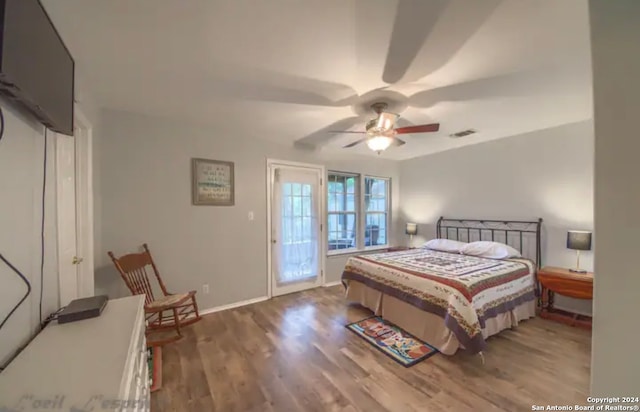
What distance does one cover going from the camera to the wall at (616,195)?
0.74 m

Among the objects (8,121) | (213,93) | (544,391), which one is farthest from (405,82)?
(544,391)

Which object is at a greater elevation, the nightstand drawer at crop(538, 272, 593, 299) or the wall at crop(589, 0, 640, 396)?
the wall at crop(589, 0, 640, 396)

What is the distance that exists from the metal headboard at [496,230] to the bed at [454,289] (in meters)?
0.01

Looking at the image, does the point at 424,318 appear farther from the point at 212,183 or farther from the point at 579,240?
the point at 212,183

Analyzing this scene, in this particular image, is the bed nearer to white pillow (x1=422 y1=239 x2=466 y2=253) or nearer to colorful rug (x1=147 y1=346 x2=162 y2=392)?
white pillow (x1=422 y1=239 x2=466 y2=253)

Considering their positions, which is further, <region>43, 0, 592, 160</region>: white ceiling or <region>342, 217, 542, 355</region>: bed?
<region>342, 217, 542, 355</region>: bed

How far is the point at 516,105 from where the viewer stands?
2.49 metres

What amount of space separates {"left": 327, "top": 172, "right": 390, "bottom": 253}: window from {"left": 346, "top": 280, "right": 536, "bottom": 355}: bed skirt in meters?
1.31

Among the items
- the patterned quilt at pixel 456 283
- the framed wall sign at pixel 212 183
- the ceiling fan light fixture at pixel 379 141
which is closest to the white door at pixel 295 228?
the framed wall sign at pixel 212 183

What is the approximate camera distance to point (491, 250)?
3297mm

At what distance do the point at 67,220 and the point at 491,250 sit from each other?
4372 millimetres

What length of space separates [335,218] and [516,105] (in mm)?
2826

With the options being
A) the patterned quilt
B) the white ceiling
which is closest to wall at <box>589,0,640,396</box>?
the white ceiling

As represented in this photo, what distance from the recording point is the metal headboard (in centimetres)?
330
